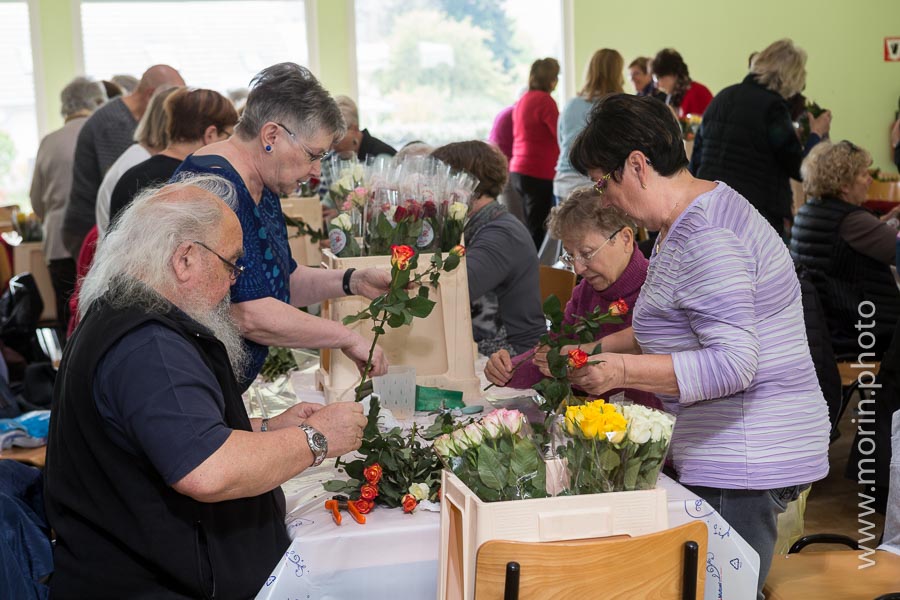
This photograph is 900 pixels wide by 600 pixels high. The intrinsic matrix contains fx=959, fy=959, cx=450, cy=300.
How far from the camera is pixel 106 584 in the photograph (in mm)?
1609

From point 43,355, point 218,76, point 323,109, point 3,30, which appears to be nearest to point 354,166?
point 323,109

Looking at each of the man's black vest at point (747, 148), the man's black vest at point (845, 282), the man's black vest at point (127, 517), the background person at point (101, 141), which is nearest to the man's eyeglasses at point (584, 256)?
the man's black vest at point (127, 517)

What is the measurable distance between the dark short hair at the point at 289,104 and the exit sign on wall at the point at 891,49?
9.07 metres

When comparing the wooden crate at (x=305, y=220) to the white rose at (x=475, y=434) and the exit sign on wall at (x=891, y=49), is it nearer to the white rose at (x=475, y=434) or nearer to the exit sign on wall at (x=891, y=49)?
the white rose at (x=475, y=434)

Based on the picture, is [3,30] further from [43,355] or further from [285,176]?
[285,176]

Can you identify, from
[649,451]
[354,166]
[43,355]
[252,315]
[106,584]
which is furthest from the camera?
[43,355]

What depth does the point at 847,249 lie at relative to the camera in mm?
4016

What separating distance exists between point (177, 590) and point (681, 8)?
8.89 meters

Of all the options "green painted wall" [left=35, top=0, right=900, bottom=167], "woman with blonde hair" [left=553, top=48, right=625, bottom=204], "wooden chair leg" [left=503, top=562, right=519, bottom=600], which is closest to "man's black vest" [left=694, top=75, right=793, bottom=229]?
"woman with blonde hair" [left=553, top=48, right=625, bottom=204]

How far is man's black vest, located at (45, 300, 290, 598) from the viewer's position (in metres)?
1.57

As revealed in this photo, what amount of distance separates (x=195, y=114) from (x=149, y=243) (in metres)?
1.82

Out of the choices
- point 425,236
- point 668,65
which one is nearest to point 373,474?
point 425,236

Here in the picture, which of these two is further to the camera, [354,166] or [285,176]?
[354,166]

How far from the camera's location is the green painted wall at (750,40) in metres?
9.06
